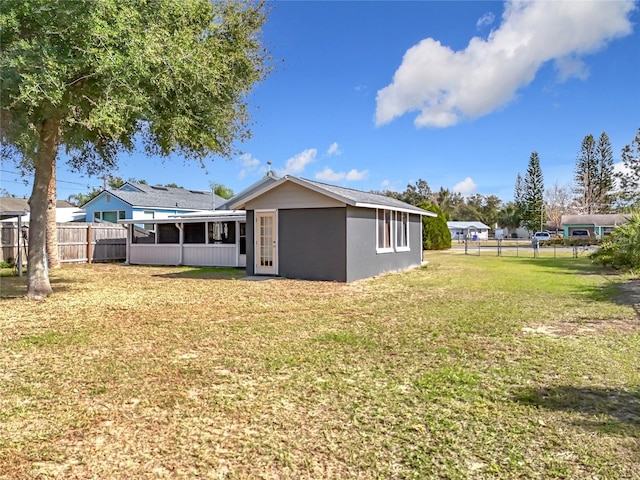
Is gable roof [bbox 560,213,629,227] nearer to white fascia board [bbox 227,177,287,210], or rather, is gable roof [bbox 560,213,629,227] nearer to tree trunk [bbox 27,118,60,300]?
white fascia board [bbox 227,177,287,210]

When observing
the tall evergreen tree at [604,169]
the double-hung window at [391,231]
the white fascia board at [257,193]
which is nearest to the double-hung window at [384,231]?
the double-hung window at [391,231]

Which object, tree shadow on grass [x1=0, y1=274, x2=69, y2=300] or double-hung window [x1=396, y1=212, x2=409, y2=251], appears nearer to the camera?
tree shadow on grass [x1=0, y1=274, x2=69, y2=300]

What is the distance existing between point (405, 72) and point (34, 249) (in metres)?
13.7

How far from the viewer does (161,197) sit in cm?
3148

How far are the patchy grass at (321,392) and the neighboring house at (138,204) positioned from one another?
21.9 m

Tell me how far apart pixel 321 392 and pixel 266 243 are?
32.4 ft

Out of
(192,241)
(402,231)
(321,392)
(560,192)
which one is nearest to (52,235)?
(192,241)

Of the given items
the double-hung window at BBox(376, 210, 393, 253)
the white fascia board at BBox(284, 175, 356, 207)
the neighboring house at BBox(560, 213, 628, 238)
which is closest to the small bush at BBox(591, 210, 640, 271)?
the double-hung window at BBox(376, 210, 393, 253)

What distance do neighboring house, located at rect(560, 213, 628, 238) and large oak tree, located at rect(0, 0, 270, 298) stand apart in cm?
5139

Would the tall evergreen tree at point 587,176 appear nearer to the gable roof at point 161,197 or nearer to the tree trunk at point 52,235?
the gable roof at point 161,197

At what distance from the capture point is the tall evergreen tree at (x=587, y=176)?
5256 centimetres

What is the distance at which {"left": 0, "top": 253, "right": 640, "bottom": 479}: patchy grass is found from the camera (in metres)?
2.76

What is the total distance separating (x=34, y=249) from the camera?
9.37 meters

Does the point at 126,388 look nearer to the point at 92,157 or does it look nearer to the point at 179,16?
the point at 179,16
